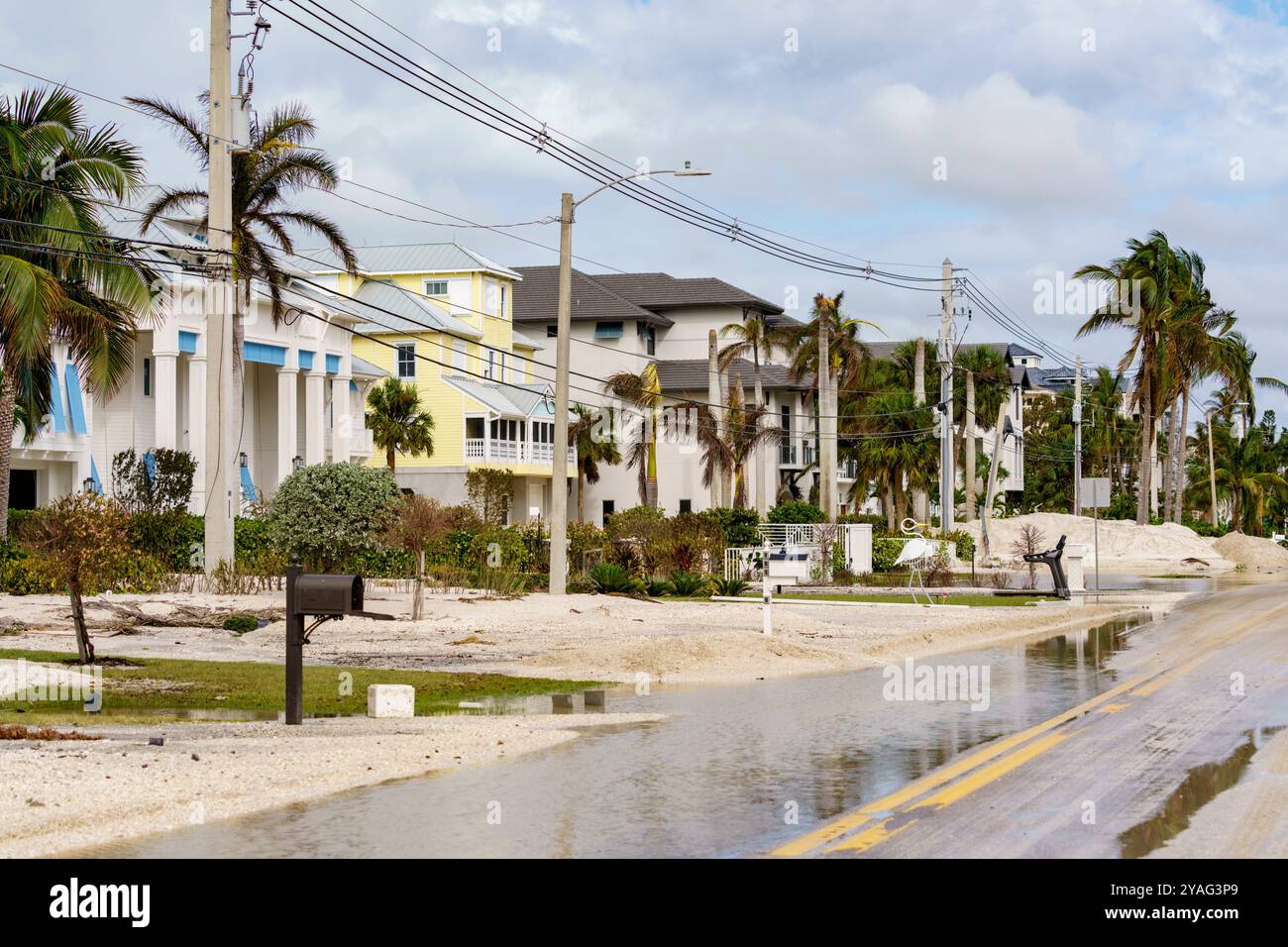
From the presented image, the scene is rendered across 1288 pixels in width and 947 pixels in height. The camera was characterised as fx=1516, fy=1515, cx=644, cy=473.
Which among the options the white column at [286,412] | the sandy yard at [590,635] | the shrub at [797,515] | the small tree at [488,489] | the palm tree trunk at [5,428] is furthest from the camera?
the small tree at [488,489]

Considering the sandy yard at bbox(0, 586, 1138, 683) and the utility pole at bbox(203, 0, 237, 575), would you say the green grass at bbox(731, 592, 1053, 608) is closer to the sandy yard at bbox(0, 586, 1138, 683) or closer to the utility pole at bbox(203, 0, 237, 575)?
the sandy yard at bbox(0, 586, 1138, 683)

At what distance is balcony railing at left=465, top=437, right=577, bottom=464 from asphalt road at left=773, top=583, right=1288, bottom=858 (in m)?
48.4

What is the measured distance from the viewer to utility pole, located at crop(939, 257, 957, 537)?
5312 centimetres

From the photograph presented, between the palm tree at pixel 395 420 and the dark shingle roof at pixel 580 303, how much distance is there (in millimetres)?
19229

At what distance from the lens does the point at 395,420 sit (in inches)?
2324

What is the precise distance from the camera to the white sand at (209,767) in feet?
29.7

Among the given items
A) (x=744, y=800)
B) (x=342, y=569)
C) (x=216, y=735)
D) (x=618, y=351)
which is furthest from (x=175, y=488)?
(x=618, y=351)

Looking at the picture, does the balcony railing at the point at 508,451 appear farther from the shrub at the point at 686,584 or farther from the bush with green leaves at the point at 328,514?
the bush with green leaves at the point at 328,514

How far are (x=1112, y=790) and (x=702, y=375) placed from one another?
225ft

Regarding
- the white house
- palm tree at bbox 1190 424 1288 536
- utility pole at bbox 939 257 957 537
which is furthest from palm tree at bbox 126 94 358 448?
palm tree at bbox 1190 424 1288 536

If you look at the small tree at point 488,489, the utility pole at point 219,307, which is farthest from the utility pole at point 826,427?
the utility pole at point 219,307

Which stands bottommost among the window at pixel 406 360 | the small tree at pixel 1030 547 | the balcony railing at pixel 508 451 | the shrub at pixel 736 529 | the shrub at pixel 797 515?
the small tree at pixel 1030 547

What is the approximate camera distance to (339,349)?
55031mm

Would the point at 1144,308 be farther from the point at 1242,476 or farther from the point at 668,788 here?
the point at 668,788
